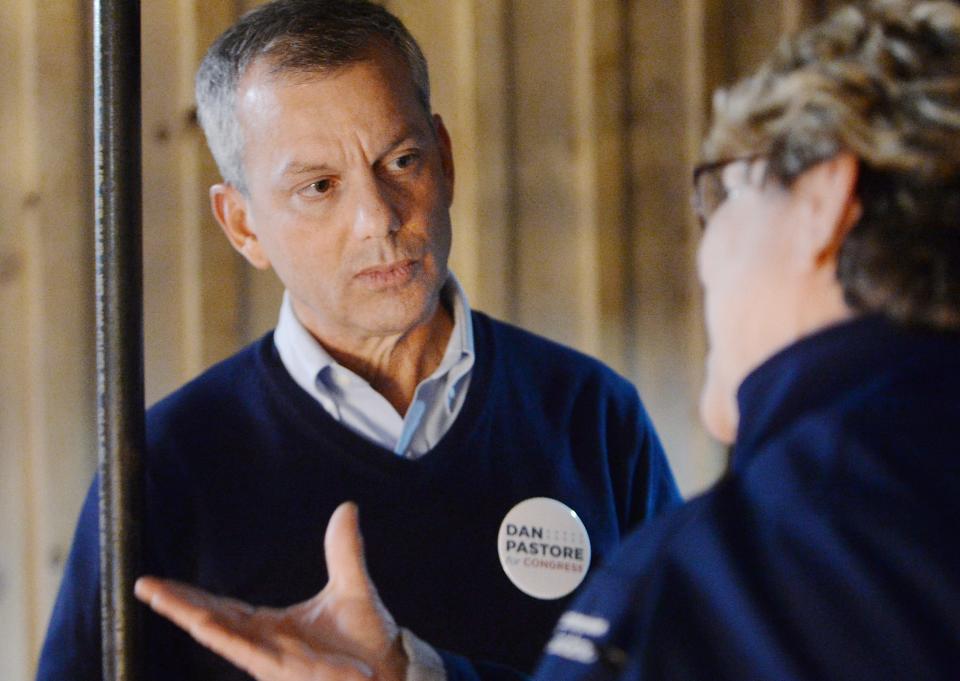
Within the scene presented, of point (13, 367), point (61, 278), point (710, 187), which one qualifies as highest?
point (710, 187)

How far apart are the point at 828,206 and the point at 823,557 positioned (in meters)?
0.26

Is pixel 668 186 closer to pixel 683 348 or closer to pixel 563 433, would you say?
pixel 683 348

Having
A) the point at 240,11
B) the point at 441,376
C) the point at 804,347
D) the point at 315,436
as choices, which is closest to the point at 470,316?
the point at 441,376

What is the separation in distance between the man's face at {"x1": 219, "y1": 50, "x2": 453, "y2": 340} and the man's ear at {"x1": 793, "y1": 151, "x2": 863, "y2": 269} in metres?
0.60

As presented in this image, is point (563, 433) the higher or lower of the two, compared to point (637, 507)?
higher

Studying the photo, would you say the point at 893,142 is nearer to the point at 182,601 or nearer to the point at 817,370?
the point at 817,370

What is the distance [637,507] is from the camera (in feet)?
4.65

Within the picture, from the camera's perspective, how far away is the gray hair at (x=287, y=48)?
4.01ft

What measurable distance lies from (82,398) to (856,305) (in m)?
1.06

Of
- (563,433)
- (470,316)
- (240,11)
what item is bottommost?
(563,433)

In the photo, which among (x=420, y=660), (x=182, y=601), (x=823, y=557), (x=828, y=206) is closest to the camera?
(x=823, y=557)

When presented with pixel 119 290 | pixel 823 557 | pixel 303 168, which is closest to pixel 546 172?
pixel 303 168

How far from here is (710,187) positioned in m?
0.90

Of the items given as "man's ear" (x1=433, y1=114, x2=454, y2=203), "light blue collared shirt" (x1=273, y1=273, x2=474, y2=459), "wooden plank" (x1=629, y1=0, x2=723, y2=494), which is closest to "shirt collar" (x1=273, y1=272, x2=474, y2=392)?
"light blue collared shirt" (x1=273, y1=273, x2=474, y2=459)
